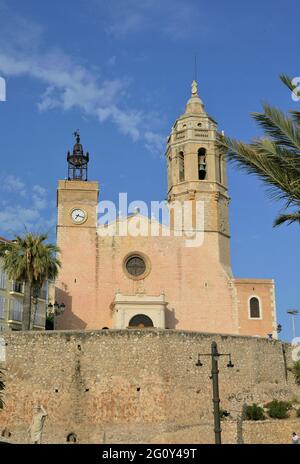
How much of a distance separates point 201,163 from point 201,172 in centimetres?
60

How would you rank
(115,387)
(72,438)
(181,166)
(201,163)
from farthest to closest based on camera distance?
(181,166)
(201,163)
(115,387)
(72,438)

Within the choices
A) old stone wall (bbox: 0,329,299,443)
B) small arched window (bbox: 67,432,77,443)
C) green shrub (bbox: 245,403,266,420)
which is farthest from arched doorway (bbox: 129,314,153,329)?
small arched window (bbox: 67,432,77,443)

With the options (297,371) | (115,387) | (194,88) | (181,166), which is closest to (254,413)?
(297,371)

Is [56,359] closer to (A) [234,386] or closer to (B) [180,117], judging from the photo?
(A) [234,386]

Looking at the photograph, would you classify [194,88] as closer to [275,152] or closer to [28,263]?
[28,263]

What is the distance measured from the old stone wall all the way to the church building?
9422 millimetres

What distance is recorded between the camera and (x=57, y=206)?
40969 millimetres

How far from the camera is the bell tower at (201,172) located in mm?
42281

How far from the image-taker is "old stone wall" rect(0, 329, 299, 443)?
90.1ft

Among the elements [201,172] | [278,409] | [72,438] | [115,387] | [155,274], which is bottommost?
[72,438]

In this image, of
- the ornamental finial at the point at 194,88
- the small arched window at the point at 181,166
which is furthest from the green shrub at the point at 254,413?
the ornamental finial at the point at 194,88

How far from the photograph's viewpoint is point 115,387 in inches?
1109

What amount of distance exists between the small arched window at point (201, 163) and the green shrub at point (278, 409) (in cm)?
1743
